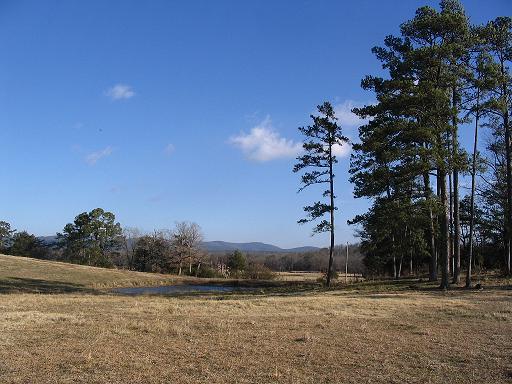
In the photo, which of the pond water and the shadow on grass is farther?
the pond water

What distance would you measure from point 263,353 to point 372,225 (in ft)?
64.4

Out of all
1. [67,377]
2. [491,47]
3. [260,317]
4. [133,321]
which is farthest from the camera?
[491,47]

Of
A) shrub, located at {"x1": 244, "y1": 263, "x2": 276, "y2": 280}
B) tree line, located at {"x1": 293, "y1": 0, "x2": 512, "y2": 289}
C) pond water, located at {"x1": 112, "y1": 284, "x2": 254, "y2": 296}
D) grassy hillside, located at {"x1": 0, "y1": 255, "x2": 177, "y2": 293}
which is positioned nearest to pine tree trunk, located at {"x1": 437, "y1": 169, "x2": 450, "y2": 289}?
tree line, located at {"x1": 293, "y1": 0, "x2": 512, "y2": 289}

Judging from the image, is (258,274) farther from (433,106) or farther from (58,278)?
(433,106)

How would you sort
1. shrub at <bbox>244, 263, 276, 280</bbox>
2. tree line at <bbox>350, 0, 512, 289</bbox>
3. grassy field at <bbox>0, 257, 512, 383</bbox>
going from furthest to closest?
1. shrub at <bbox>244, 263, 276, 280</bbox>
2. tree line at <bbox>350, 0, 512, 289</bbox>
3. grassy field at <bbox>0, 257, 512, 383</bbox>

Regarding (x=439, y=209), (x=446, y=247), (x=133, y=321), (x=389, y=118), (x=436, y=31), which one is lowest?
(x=133, y=321)

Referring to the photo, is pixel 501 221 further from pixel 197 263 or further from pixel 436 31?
pixel 197 263

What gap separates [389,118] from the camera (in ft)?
89.2

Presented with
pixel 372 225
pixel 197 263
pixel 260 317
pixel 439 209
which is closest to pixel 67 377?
pixel 260 317

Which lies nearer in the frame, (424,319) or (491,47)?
(424,319)

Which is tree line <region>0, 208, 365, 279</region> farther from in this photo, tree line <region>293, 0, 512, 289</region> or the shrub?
tree line <region>293, 0, 512, 289</region>

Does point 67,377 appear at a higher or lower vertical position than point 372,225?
lower

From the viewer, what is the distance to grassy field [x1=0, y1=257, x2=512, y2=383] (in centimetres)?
722

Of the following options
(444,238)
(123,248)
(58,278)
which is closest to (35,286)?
(58,278)
